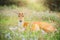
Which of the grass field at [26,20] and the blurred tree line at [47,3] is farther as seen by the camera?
the blurred tree line at [47,3]

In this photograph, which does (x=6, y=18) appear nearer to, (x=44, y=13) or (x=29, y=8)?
(x=29, y=8)

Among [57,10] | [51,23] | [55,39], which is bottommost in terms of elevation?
[55,39]

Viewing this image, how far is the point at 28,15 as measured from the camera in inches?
96.7

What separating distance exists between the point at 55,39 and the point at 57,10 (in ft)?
1.41

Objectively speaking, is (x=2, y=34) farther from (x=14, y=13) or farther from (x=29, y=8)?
(x=29, y=8)

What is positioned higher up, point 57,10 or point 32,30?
point 57,10

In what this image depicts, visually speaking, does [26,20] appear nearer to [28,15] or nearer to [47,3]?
[28,15]

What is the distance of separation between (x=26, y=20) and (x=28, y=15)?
77 millimetres

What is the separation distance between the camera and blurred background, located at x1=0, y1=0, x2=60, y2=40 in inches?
94.0

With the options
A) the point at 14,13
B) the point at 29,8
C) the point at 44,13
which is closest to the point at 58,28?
the point at 44,13

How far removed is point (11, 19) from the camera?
7.96ft

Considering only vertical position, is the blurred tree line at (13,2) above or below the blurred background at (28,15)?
above

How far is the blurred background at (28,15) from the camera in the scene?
7.83ft

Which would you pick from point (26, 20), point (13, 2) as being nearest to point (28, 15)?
Result: point (26, 20)
